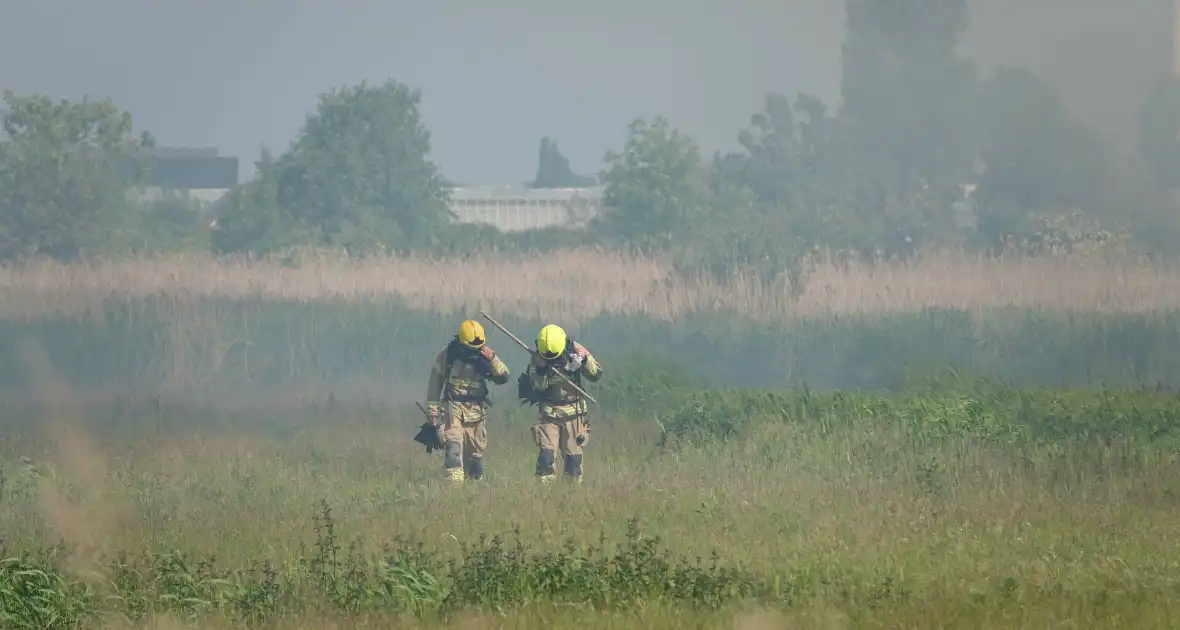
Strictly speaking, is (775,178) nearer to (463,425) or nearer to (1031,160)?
(1031,160)

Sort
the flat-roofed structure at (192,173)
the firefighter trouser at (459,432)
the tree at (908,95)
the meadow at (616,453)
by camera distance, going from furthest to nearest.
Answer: the flat-roofed structure at (192,173)
the tree at (908,95)
the firefighter trouser at (459,432)
the meadow at (616,453)

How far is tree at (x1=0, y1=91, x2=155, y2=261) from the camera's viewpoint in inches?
1462

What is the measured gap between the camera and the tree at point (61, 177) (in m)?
37.1

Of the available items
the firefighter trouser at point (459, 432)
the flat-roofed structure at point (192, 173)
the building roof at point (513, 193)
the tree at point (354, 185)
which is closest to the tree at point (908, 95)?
the tree at point (354, 185)

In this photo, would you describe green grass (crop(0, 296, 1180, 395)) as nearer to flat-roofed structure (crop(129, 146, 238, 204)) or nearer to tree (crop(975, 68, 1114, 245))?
tree (crop(975, 68, 1114, 245))

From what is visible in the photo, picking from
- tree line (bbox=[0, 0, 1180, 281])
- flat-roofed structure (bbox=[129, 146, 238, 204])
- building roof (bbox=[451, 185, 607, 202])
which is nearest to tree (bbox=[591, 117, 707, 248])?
tree line (bbox=[0, 0, 1180, 281])

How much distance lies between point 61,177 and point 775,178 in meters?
16.6

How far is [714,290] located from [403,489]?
43.9ft

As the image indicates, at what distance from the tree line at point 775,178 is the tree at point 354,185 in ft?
0.17

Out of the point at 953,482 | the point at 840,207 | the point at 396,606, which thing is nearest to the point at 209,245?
the point at 840,207

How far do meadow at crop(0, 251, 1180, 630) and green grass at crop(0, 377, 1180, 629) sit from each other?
4 centimetres

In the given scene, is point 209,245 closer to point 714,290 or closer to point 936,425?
point 714,290

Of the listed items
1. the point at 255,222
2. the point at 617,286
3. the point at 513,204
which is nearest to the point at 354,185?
the point at 255,222

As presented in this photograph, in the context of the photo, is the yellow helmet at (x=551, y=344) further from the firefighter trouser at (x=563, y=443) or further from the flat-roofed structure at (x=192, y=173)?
the flat-roofed structure at (x=192, y=173)
